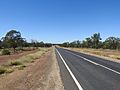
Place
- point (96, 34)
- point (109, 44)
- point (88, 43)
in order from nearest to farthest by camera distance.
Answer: point (109, 44) < point (96, 34) < point (88, 43)

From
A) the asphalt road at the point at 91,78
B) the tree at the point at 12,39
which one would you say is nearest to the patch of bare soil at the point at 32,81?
the asphalt road at the point at 91,78

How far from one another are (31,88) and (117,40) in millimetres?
138546

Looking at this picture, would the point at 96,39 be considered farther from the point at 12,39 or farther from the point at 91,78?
the point at 91,78

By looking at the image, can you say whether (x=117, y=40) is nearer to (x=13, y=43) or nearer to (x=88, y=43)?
(x=88, y=43)

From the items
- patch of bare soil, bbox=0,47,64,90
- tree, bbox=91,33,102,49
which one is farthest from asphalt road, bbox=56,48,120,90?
tree, bbox=91,33,102,49

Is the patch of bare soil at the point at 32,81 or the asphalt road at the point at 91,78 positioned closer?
the asphalt road at the point at 91,78

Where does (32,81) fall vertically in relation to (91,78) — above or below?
below

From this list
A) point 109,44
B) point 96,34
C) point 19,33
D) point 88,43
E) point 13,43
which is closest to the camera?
point 13,43

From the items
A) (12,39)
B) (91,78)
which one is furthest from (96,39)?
(91,78)

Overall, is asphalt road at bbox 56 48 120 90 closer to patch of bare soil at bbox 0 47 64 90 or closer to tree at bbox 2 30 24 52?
patch of bare soil at bbox 0 47 64 90

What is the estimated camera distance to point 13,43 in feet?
317

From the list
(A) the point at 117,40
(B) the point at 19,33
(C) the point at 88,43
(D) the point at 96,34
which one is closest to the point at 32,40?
(C) the point at 88,43

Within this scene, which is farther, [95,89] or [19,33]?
[19,33]

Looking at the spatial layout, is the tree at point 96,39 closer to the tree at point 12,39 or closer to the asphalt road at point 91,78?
the tree at point 12,39
